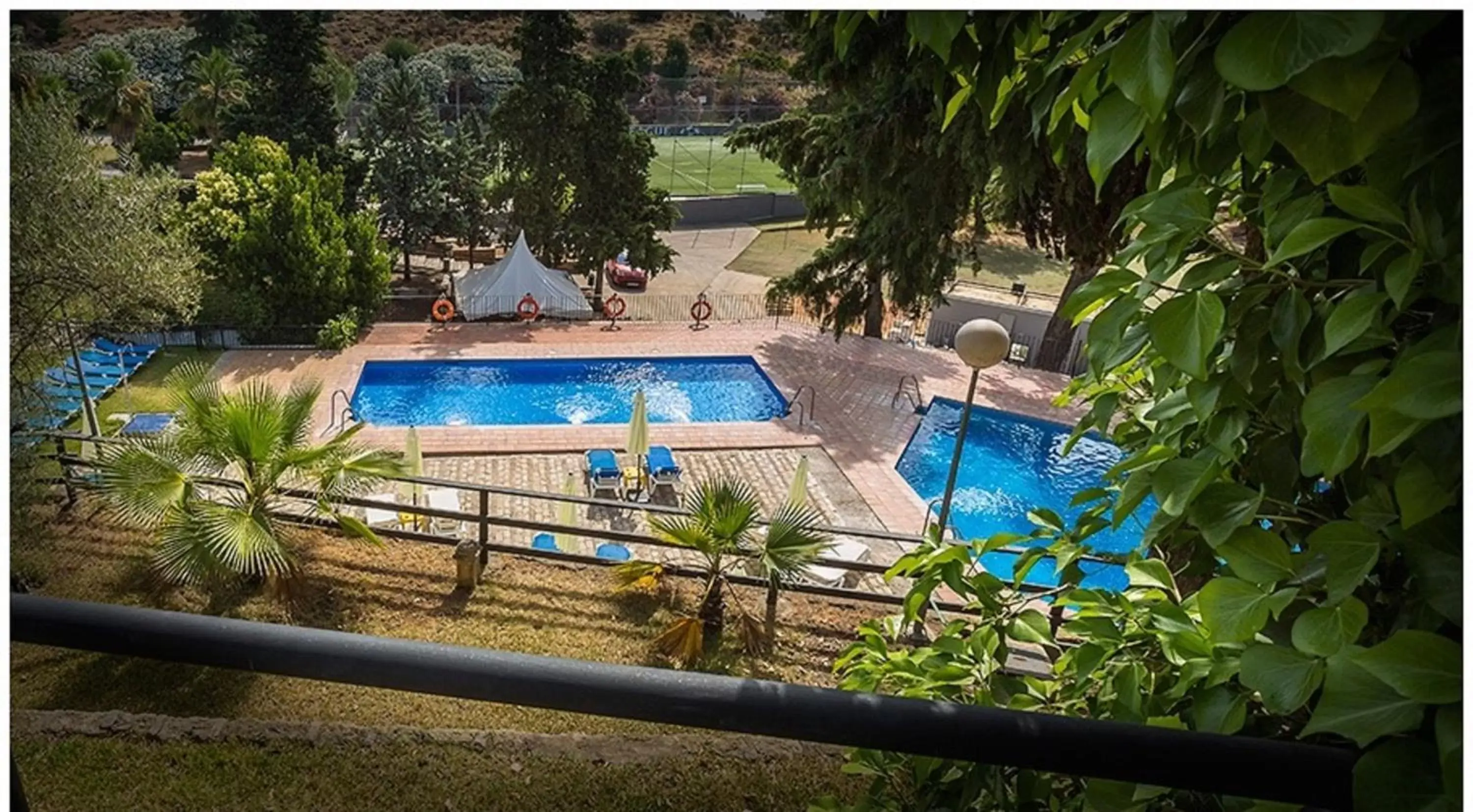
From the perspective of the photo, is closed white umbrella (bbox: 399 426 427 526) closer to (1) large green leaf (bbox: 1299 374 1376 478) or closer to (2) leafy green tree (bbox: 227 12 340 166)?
(1) large green leaf (bbox: 1299 374 1376 478)

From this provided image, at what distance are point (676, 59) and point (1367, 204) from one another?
36324 mm

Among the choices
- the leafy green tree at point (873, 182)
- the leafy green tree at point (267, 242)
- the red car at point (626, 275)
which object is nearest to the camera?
the leafy green tree at point (873, 182)

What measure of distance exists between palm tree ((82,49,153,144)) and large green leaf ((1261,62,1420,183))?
84.7ft

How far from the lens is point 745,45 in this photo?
3519 centimetres

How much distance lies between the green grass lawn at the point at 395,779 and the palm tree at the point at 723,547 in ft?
7.97

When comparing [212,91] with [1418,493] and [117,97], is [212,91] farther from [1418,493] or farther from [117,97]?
[1418,493]

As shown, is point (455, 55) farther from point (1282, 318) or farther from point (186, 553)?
point (1282, 318)

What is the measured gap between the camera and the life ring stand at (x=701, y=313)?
1568 centimetres

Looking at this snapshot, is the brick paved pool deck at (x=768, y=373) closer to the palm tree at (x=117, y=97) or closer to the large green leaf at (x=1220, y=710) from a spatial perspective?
the large green leaf at (x=1220, y=710)

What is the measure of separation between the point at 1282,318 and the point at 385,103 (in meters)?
18.5

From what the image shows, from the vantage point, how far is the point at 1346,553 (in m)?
0.75

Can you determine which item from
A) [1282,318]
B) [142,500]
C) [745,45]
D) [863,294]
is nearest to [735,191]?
[745,45]

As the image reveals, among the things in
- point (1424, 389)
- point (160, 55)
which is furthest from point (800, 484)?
point (160, 55)

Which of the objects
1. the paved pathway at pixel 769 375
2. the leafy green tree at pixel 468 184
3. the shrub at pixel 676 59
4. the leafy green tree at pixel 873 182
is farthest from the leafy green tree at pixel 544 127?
the shrub at pixel 676 59
